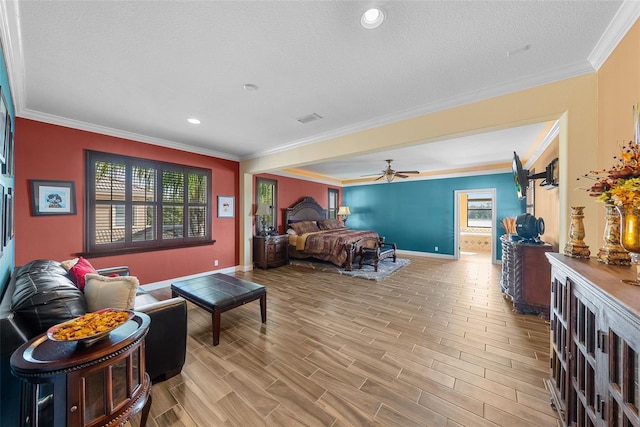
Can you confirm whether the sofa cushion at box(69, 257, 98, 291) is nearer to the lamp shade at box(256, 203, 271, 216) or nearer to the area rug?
the lamp shade at box(256, 203, 271, 216)

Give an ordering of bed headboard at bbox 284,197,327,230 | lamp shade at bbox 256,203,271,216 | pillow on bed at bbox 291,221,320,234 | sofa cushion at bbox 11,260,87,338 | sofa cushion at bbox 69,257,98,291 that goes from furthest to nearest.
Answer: bed headboard at bbox 284,197,327,230 → pillow on bed at bbox 291,221,320,234 → lamp shade at bbox 256,203,271,216 → sofa cushion at bbox 69,257,98,291 → sofa cushion at bbox 11,260,87,338

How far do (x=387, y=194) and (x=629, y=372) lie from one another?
7.53 metres

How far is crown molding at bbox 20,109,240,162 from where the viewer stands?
2998mm

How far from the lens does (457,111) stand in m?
2.61

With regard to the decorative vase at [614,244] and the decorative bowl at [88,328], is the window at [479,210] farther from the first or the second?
the decorative bowl at [88,328]

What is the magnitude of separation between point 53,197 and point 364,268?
544 cm

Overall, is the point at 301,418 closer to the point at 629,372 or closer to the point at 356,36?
the point at 629,372

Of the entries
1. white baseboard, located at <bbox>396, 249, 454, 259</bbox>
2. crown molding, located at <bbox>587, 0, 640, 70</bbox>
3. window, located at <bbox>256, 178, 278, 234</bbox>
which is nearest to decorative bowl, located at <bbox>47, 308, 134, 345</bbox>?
crown molding, located at <bbox>587, 0, 640, 70</bbox>

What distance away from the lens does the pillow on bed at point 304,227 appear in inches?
253

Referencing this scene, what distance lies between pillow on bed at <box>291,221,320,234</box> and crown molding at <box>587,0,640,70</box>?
5574 mm

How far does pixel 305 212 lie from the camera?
7348 mm

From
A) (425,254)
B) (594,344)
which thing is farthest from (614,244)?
(425,254)

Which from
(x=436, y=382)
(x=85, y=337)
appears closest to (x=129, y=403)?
(x=85, y=337)

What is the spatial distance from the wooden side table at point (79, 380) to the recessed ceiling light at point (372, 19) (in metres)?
2.40
